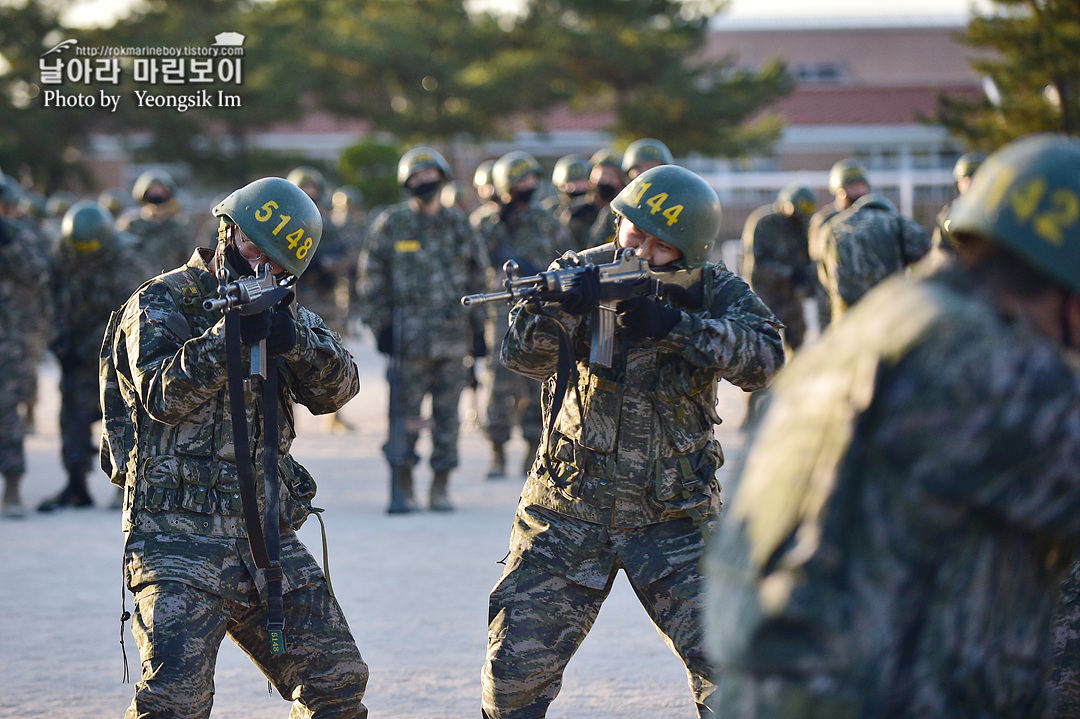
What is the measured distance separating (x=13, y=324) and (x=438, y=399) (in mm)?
3102

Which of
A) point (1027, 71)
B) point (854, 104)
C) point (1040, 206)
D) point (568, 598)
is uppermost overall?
point (854, 104)

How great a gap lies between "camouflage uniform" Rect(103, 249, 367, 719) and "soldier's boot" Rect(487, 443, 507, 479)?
650cm

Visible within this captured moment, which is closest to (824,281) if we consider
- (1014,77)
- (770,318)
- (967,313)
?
(770,318)

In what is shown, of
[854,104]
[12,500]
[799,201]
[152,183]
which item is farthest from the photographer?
[854,104]

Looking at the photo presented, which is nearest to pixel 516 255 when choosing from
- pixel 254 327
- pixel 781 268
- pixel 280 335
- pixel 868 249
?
pixel 868 249

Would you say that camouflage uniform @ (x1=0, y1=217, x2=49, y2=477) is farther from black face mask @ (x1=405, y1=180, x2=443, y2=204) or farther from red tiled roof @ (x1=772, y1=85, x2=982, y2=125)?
red tiled roof @ (x1=772, y1=85, x2=982, y2=125)

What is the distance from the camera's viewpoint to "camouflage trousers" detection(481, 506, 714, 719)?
3.86 metres

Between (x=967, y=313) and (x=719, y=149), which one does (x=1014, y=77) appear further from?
(x=967, y=313)

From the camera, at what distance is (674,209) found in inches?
161

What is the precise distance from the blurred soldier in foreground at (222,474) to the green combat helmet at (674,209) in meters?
1.04

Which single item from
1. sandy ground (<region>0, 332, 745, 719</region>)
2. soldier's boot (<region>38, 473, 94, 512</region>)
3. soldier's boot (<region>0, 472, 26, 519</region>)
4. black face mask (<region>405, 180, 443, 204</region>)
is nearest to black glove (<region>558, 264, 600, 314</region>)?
sandy ground (<region>0, 332, 745, 719</region>)

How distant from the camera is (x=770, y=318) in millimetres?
4195

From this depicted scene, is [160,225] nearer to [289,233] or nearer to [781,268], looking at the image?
[781,268]

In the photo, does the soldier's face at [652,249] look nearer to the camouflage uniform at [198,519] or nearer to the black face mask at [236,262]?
the camouflage uniform at [198,519]
